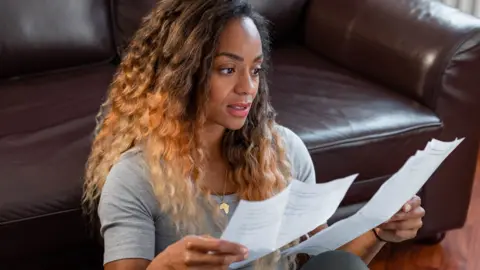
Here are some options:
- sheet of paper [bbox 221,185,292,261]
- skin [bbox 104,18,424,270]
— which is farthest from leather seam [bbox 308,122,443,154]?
sheet of paper [bbox 221,185,292,261]

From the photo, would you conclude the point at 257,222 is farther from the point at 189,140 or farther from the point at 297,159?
the point at 297,159

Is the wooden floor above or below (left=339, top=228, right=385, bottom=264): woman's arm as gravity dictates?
below

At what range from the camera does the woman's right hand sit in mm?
996

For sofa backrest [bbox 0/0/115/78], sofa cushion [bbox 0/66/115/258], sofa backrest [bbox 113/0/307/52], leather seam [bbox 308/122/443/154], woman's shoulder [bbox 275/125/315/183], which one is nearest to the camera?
woman's shoulder [bbox 275/125/315/183]

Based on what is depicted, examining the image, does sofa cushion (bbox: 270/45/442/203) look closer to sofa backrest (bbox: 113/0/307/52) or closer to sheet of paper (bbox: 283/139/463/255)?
sofa backrest (bbox: 113/0/307/52)

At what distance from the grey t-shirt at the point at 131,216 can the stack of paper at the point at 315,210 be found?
0.13 meters

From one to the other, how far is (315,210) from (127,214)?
→ 0.96 ft

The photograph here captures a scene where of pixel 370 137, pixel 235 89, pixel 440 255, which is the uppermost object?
pixel 235 89

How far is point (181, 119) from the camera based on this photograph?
1.21 meters

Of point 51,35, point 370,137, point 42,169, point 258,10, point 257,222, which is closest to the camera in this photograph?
point 257,222

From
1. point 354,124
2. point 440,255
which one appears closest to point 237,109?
point 354,124

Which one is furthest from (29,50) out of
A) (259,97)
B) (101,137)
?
(259,97)

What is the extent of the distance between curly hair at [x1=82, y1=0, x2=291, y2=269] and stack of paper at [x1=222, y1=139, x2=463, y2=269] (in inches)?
5.9

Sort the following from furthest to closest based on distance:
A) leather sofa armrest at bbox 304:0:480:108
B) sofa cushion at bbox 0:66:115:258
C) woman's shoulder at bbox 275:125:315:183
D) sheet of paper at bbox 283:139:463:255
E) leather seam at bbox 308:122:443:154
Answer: leather sofa armrest at bbox 304:0:480:108 < leather seam at bbox 308:122:443:154 < sofa cushion at bbox 0:66:115:258 < woman's shoulder at bbox 275:125:315:183 < sheet of paper at bbox 283:139:463:255
